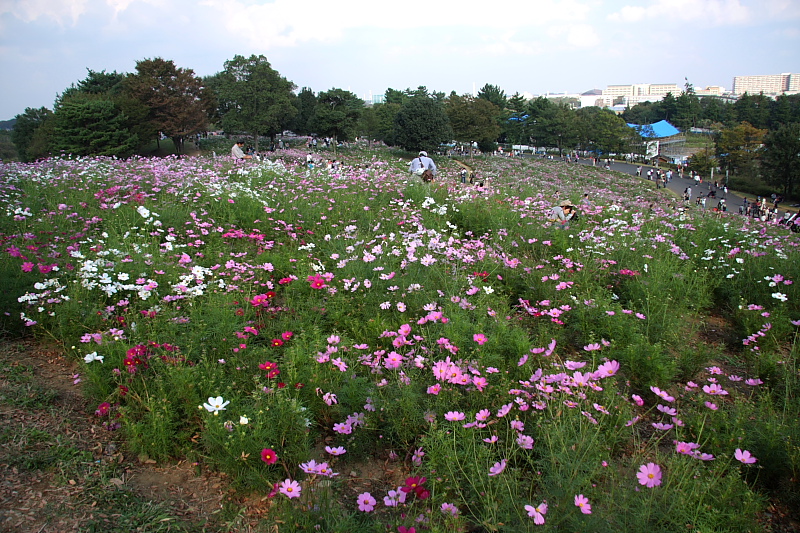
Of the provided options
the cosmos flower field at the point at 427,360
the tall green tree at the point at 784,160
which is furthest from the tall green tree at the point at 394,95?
the cosmos flower field at the point at 427,360

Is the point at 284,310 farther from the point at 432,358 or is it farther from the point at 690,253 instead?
the point at 690,253

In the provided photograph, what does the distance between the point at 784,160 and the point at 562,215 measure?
33.6 meters

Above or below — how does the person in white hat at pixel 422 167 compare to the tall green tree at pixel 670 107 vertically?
below

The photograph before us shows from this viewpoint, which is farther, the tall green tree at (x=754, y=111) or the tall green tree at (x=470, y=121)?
the tall green tree at (x=754, y=111)

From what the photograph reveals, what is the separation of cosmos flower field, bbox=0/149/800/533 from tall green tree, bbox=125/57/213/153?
28731mm

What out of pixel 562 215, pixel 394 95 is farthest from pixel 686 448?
pixel 394 95

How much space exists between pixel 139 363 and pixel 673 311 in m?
3.85

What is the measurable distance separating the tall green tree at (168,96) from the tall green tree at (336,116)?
10004mm

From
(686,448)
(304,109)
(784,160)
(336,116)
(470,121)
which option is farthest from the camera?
(304,109)

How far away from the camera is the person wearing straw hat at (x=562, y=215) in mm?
5863

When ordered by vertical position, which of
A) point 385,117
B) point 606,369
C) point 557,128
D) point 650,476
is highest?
point 385,117

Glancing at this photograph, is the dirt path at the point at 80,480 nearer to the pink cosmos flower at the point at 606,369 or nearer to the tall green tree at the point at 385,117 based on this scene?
the pink cosmos flower at the point at 606,369

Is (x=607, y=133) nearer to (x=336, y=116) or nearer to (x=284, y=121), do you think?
(x=336, y=116)

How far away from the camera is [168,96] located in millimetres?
31766
